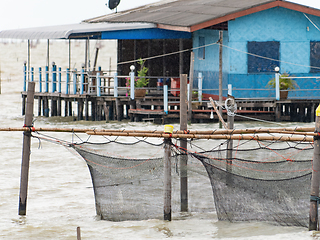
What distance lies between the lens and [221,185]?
733 cm

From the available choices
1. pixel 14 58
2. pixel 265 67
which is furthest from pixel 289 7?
pixel 14 58

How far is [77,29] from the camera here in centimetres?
1908

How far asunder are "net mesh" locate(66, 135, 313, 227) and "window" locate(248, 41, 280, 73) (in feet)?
35.0

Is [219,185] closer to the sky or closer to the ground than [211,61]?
closer to the ground

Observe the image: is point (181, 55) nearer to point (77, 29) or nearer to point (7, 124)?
point (77, 29)

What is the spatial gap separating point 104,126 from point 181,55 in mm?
4299

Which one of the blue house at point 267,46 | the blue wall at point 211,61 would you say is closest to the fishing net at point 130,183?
the blue house at point 267,46

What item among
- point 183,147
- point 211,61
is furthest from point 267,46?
point 183,147

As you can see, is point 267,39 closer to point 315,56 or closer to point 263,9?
point 263,9

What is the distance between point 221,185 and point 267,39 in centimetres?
1187

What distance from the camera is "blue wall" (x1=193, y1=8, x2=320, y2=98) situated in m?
18.3

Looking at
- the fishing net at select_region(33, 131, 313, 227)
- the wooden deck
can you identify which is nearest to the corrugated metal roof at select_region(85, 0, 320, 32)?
the wooden deck

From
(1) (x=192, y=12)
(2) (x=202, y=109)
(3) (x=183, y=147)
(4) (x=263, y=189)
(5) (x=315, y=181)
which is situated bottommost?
(4) (x=263, y=189)

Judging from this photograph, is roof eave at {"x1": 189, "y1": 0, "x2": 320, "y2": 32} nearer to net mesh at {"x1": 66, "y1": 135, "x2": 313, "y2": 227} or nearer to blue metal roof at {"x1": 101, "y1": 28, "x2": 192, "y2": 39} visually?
blue metal roof at {"x1": 101, "y1": 28, "x2": 192, "y2": 39}
